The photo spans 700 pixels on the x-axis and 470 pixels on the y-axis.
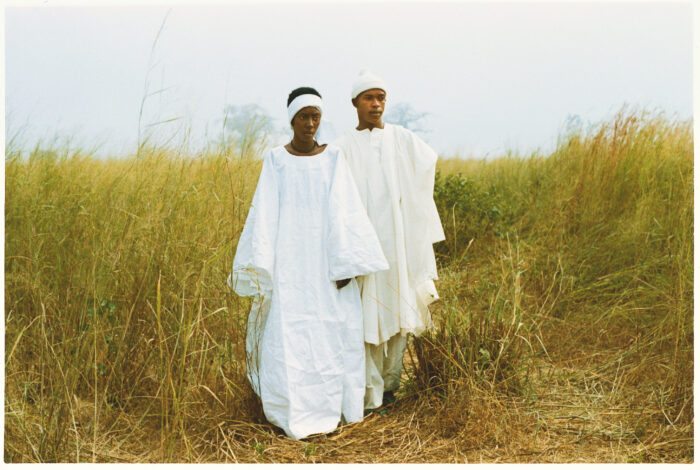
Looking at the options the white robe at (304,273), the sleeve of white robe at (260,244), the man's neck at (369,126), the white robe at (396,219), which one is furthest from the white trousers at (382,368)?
the man's neck at (369,126)

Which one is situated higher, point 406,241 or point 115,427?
point 406,241

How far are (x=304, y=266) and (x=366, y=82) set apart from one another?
91 cm

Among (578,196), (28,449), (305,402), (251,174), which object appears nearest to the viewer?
(28,449)

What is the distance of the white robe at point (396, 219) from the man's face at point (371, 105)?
0.05 m

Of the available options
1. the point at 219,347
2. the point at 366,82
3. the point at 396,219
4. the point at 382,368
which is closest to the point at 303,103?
the point at 366,82

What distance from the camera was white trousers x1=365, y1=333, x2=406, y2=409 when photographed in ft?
10.3

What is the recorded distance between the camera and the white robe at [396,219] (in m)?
3.09

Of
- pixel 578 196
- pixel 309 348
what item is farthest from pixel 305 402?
pixel 578 196

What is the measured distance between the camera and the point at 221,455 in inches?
108

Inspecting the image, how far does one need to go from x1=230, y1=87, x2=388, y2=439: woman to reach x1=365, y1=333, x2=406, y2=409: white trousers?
25 cm

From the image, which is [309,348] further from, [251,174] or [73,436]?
[251,174]

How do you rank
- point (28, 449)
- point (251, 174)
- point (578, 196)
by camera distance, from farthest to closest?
point (578, 196)
point (251, 174)
point (28, 449)

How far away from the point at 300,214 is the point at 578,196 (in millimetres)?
2959

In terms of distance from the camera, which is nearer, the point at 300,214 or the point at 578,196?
the point at 300,214
